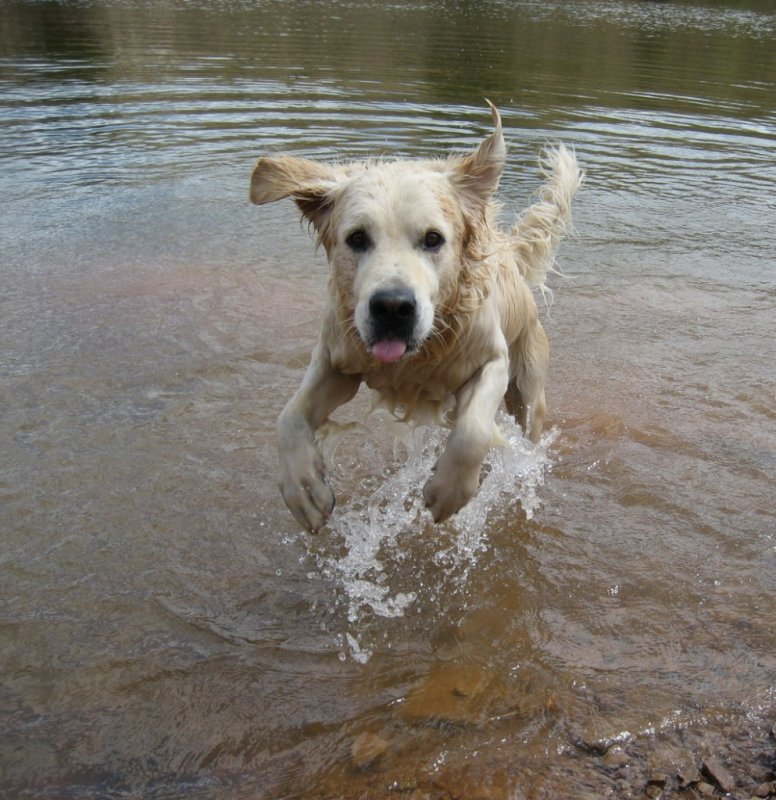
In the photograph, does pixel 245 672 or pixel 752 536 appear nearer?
pixel 245 672

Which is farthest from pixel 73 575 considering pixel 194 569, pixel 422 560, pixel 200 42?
pixel 200 42

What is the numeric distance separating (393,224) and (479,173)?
757 mm

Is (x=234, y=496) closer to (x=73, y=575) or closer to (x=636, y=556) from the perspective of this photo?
(x=73, y=575)

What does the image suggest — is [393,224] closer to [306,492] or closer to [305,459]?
[305,459]

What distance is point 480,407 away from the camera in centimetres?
420

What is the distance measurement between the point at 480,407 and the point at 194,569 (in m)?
1.70

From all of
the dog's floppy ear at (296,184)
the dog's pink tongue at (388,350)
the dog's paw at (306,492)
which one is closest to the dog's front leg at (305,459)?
the dog's paw at (306,492)

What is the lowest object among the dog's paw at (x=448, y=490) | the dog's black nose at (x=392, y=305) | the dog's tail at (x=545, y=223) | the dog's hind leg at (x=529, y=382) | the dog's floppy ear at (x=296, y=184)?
the dog's hind leg at (x=529, y=382)

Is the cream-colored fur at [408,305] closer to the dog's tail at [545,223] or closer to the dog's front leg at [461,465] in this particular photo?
the dog's front leg at [461,465]

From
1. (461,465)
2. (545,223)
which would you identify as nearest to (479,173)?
(461,465)

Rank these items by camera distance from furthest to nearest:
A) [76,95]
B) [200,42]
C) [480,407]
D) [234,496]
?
[200,42], [76,95], [234,496], [480,407]

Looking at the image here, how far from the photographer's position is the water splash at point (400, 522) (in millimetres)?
4277

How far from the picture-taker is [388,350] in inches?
154

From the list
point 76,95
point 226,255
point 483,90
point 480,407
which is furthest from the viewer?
point 483,90
